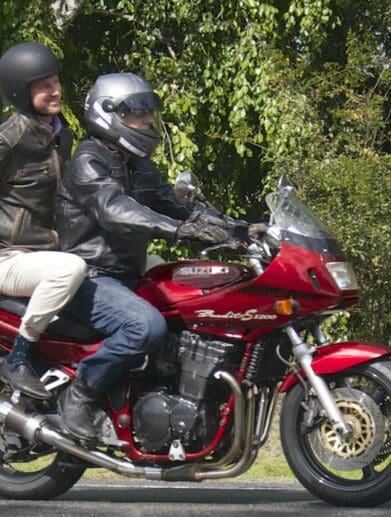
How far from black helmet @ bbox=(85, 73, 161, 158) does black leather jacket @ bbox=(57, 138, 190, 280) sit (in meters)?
0.10

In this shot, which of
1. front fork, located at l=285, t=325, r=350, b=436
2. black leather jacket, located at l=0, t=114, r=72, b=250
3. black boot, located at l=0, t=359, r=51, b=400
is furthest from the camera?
black leather jacket, located at l=0, t=114, r=72, b=250

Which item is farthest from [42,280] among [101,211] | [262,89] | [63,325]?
[262,89]

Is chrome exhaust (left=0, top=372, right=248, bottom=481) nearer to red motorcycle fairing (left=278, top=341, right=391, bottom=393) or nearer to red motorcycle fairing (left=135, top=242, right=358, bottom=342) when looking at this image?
red motorcycle fairing (left=135, top=242, right=358, bottom=342)

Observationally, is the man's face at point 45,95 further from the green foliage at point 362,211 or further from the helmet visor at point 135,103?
the green foliage at point 362,211

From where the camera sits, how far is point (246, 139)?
12.9 meters

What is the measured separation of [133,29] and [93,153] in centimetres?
815

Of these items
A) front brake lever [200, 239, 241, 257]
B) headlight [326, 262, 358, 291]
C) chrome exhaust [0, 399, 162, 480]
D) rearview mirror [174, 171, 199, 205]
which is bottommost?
chrome exhaust [0, 399, 162, 480]

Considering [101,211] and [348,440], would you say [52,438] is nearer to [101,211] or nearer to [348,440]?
[101,211]

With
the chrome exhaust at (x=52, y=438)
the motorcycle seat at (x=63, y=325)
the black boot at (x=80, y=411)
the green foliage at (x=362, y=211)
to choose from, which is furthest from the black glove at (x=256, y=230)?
the green foliage at (x=362, y=211)

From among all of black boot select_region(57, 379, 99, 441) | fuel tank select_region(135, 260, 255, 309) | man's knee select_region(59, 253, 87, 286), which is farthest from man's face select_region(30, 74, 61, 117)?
black boot select_region(57, 379, 99, 441)

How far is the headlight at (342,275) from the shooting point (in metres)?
6.09

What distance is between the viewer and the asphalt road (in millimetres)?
6078

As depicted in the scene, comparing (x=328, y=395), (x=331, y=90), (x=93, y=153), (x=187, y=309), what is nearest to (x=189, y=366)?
(x=187, y=309)

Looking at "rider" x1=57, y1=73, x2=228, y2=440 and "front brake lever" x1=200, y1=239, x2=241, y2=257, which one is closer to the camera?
"front brake lever" x1=200, y1=239, x2=241, y2=257
